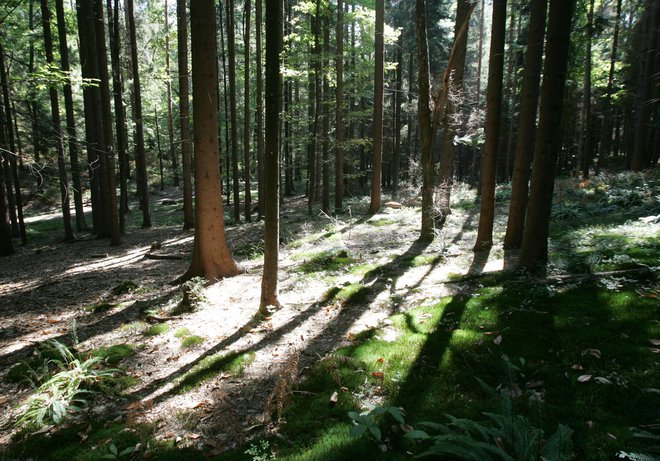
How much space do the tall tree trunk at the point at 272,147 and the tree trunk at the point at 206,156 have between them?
8.64 feet

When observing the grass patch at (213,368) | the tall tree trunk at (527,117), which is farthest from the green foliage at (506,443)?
the tall tree trunk at (527,117)

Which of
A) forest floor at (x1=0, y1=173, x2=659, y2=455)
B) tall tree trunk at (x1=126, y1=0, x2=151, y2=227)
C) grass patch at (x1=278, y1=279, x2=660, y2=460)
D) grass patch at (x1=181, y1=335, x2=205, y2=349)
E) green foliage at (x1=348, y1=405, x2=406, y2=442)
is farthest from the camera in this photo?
tall tree trunk at (x1=126, y1=0, x2=151, y2=227)

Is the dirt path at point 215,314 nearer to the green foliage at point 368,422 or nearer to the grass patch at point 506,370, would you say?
the grass patch at point 506,370

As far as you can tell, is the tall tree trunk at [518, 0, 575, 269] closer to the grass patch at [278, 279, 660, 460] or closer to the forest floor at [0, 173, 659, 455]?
the forest floor at [0, 173, 659, 455]

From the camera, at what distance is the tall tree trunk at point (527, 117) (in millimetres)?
7902

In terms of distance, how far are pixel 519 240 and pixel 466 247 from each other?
56.5 inches

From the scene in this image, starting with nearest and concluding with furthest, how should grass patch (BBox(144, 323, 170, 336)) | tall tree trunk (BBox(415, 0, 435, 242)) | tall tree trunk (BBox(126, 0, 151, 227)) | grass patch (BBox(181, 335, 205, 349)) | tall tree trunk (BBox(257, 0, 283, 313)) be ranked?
tall tree trunk (BBox(257, 0, 283, 313)), grass patch (BBox(181, 335, 205, 349)), grass patch (BBox(144, 323, 170, 336)), tall tree trunk (BBox(415, 0, 435, 242)), tall tree trunk (BBox(126, 0, 151, 227))

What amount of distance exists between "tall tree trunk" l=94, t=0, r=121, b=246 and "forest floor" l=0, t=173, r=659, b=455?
64.5 inches

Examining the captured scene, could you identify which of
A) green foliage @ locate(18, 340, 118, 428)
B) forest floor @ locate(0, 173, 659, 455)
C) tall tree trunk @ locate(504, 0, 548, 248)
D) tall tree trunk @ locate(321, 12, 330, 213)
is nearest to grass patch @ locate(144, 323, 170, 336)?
forest floor @ locate(0, 173, 659, 455)

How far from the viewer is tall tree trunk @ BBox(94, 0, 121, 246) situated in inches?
501

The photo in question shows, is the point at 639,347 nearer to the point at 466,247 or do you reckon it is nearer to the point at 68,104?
the point at 466,247

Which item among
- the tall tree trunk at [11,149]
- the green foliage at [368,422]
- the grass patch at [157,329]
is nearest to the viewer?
the green foliage at [368,422]

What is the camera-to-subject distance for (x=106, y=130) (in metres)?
13.9

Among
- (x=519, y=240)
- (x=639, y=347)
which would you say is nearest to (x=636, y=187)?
(x=519, y=240)
